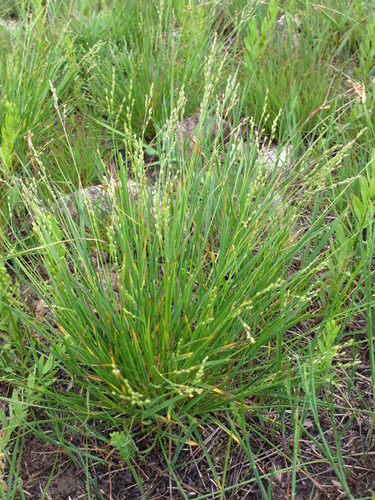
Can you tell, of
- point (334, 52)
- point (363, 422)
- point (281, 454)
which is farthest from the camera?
point (334, 52)

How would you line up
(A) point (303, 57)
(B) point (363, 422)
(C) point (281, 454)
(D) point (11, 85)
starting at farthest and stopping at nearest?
(A) point (303, 57) < (D) point (11, 85) < (B) point (363, 422) < (C) point (281, 454)

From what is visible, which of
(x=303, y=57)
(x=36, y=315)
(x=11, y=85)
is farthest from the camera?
(x=303, y=57)

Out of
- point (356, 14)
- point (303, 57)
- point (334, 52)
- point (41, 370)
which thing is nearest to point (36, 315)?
point (41, 370)

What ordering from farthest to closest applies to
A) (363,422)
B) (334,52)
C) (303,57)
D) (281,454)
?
(334,52) → (303,57) → (363,422) → (281,454)

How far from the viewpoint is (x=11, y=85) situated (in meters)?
2.42

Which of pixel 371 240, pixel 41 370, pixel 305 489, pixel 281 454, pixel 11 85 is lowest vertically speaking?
pixel 305 489

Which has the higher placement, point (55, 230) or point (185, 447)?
point (55, 230)

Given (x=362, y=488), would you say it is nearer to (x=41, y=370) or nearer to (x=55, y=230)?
(x=41, y=370)

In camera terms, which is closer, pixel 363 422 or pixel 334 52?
pixel 363 422

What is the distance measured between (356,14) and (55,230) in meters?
2.56

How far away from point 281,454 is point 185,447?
302 millimetres

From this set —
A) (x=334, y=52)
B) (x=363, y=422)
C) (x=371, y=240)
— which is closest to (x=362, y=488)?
(x=363, y=422)

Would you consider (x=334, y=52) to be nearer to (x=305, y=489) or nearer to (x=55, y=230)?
(x=55, y=230)

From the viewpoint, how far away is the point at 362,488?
1.53m
